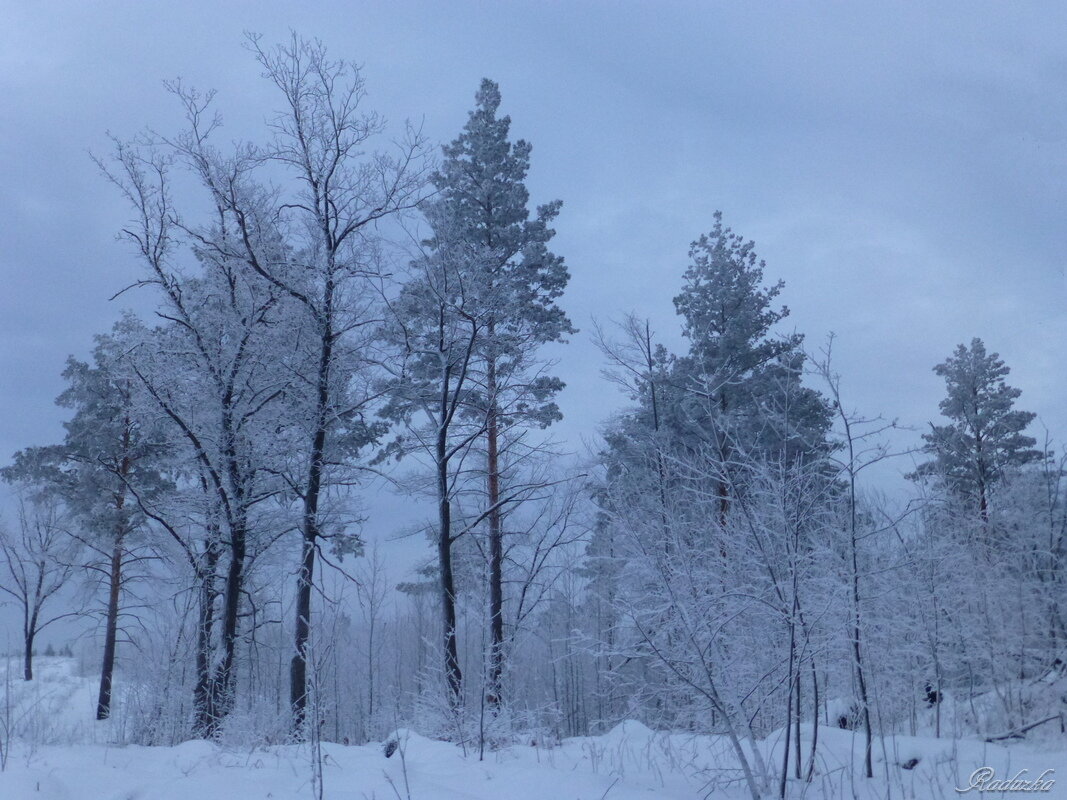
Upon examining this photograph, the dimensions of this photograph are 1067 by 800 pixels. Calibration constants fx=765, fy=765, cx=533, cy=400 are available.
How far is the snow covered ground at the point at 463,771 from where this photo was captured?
6383 millimetres

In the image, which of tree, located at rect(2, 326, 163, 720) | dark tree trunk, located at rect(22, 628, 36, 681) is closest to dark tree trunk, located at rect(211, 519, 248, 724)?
tree, located at rect(2, 326, 163, 720)

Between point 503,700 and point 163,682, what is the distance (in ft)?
24.2

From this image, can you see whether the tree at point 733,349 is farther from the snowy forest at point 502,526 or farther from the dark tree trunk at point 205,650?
the dark tree trunk at point 205,650

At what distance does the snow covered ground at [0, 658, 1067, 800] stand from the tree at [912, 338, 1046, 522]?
17.5 m

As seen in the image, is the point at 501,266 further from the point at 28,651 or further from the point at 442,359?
the point at 28,651

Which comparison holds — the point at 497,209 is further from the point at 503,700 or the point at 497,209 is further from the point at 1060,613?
the point at 1060,613

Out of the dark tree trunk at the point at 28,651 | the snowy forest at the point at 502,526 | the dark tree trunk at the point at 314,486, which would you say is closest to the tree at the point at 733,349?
the snowy forest at the point at 502,526

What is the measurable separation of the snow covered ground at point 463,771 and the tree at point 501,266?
8255 mm

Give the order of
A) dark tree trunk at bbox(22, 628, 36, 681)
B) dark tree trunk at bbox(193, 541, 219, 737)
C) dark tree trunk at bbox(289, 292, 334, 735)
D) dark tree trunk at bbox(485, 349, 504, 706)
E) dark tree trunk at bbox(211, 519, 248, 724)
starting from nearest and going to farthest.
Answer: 1. dark tree trunk at bbox(193, 541, 219, 737)
2. dark tree trunk at bbox(211, 519, 248, 724)
3. dark tree trunk at bbox(289, 292, 334, 735)
4. dark tree trunk at bbox(485, 349, 504, 706)
5. dark tree trunk at bbox(22, 628, 36, 681)

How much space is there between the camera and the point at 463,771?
25.7ft

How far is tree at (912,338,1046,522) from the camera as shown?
25656 millimetres

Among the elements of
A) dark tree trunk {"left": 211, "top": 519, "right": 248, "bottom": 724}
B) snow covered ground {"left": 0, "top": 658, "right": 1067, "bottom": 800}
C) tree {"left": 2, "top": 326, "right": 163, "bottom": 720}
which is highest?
tree {"left": 2, "top": 326, "right": 163, "bottom": 720}

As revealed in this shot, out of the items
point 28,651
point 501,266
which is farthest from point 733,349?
point 28,651

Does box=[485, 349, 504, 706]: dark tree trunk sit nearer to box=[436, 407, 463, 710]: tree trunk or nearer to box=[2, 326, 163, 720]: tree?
box=[436, 407, 463, 710]: tree trunk
